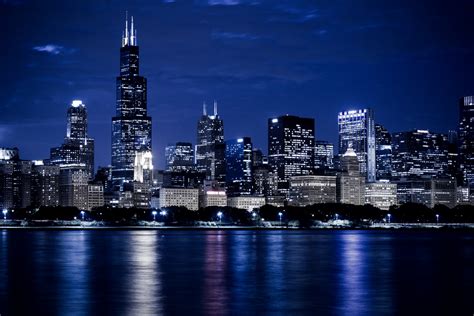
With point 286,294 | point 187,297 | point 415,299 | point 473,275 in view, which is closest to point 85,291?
point 187,297

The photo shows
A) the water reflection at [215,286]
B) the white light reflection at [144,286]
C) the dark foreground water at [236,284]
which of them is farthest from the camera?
the dark foreground water at [236,284]

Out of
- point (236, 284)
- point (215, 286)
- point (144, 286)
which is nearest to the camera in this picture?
point (144, 286)

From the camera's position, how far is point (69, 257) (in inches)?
3344

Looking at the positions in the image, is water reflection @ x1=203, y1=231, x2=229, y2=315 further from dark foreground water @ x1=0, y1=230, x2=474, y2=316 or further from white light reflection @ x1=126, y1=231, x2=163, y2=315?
white light reflection @ x1=126, y1=231, x2=163, y2=315

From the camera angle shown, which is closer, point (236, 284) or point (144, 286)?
point (144, 286)

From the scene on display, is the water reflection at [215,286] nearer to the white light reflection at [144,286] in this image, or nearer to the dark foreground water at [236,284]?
the dark foreground water at [236,284]

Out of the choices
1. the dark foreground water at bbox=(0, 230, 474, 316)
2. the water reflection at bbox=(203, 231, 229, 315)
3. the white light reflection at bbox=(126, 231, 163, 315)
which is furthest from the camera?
the dark foreground water at bbox=(0, 230, 474, 316)

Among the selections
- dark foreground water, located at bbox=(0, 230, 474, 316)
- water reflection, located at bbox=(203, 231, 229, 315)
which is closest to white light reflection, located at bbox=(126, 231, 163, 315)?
dark foreground water, located at bbox=(0, 230, 474, 316)

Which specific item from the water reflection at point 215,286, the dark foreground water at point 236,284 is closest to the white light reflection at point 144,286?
the dark foreground water at point 236,284

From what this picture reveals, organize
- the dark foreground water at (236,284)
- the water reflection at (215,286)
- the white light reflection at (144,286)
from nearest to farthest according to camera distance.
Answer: the white light reflection at (144,286), the water reflection at (215,286), the dark foreground water at (236,284)

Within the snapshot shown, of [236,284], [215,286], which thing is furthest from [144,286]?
[236,284]

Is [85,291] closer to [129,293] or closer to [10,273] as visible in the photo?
[129,293]

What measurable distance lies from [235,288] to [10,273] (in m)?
20.6

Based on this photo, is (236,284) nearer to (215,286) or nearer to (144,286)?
(215,286)
